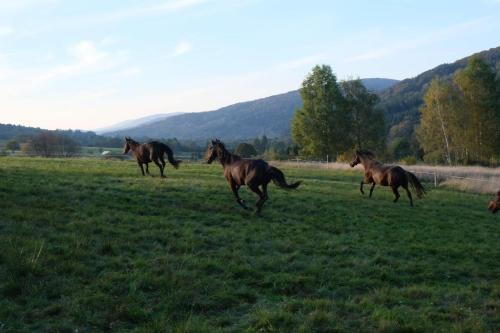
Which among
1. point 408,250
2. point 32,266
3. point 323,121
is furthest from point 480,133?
point 32,266

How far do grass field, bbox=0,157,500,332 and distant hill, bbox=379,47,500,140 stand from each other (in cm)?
5805

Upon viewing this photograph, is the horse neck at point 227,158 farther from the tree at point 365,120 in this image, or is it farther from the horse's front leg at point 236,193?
the tree at point 365,120

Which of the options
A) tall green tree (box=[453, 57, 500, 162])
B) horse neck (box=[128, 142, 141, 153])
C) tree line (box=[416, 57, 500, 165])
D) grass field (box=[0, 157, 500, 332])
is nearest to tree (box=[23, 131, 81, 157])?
horse neck (box=[128, 142, 141, 153])

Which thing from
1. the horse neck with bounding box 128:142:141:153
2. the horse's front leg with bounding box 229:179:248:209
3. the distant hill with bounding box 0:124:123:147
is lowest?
the horse's front leg with bounding box 229:179:248:209

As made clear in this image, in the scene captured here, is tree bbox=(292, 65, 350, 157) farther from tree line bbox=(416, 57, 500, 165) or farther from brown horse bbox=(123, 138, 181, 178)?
brown horse bbox=(123, 138, 181, 178)

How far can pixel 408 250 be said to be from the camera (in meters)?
11.3

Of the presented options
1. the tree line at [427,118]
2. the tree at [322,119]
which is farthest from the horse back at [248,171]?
the tree at [322,119]

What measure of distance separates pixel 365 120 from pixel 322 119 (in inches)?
236

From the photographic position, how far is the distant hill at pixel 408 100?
340 feet

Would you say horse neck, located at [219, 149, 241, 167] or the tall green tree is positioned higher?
the tall green tree

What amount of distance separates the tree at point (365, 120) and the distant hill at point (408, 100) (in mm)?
12917

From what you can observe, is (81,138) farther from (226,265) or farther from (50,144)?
(226,265)

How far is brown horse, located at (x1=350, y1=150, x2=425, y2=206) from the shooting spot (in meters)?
18.4

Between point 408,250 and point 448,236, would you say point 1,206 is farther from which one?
point 448,236
